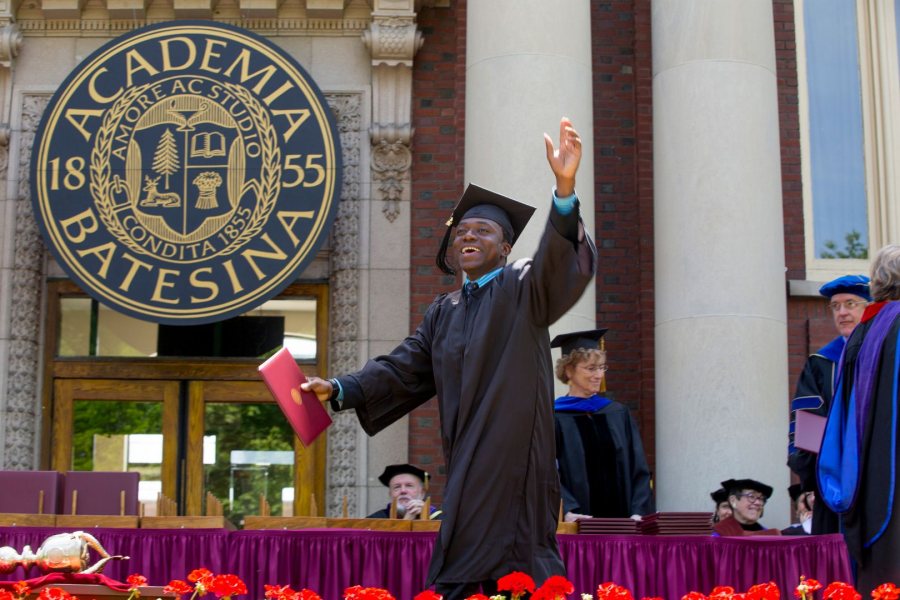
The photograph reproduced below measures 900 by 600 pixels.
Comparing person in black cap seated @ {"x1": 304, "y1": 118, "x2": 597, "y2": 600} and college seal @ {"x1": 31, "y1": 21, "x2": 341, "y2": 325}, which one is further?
college seal @ {"x1": 31, "y1": 21, "x2": 341, "y2": 325}

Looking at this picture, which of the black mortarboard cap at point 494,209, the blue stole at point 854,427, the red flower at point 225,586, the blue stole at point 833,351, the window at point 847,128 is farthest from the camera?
the window at point 847,128

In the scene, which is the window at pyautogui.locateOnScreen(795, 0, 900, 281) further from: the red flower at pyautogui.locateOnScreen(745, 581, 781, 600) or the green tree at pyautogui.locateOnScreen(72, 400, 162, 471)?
the red flower at pyautogui.locateOnScreen(745, 581, 781, 600)

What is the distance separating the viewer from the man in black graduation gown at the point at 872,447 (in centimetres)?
594

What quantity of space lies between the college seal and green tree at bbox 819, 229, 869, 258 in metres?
4.12

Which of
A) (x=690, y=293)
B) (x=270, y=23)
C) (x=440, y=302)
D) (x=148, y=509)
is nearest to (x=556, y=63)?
(x=690, y=293)

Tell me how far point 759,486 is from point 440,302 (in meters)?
4.49

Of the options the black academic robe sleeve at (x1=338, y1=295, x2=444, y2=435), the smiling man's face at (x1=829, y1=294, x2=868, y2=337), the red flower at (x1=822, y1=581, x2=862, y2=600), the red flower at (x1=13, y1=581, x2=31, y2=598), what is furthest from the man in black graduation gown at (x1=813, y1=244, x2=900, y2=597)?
the red flower at (x1=13, y1=581, x2=31, y2=598)

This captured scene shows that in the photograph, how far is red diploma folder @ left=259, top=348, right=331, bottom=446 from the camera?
5645 mm

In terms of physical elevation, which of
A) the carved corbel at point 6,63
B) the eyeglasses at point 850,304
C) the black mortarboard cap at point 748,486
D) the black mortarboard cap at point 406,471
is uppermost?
the carved corbel at point 6,63

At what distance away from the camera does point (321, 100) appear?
11.9m

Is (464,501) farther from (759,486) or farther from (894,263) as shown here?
(759,486)

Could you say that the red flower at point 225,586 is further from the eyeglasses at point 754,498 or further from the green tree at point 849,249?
the green tree at point 849,249

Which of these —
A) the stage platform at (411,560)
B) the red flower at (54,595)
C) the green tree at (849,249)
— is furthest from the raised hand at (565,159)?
the green tree at (849,249)

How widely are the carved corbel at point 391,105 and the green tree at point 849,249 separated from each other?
3.56 meters
